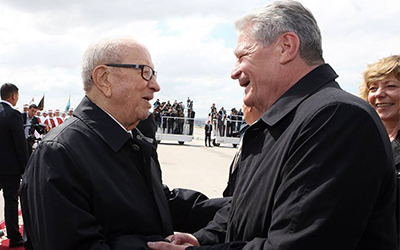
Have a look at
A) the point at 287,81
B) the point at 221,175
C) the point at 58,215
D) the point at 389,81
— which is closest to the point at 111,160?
the point at 58,215

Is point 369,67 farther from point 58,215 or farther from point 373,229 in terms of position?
point 58,215

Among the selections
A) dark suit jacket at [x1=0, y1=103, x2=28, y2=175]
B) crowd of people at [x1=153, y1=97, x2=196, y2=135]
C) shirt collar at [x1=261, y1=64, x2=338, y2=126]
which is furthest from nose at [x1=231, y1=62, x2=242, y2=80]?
crowd of people at [x1=153, y1=97, x2=196, y2=135]

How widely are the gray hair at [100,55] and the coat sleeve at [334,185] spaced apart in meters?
1.22

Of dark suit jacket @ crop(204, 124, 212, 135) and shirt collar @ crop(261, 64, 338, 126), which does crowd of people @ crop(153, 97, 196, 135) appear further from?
shirt collar @ crop(261, 64, 338, 126)

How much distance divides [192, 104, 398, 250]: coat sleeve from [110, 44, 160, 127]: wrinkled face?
1123 mm

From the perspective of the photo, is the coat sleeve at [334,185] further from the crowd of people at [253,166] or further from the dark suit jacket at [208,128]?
the dark suit jacket at [208,128]

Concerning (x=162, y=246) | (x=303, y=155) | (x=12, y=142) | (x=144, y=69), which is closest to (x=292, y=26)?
(x=303, y=155)

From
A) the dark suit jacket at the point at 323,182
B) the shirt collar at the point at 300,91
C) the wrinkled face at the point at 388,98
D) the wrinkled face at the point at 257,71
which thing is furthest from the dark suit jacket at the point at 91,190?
the wrinkled face at the point at 388,98

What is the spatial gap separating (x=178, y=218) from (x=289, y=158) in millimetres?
1317

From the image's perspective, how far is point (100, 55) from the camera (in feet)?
6.84

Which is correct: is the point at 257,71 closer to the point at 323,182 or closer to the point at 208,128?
the point at 323,182

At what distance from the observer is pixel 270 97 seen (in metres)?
1.78

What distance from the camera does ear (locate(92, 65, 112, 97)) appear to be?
2.08 meters

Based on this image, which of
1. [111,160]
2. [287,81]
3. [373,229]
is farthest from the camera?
[111,160]
